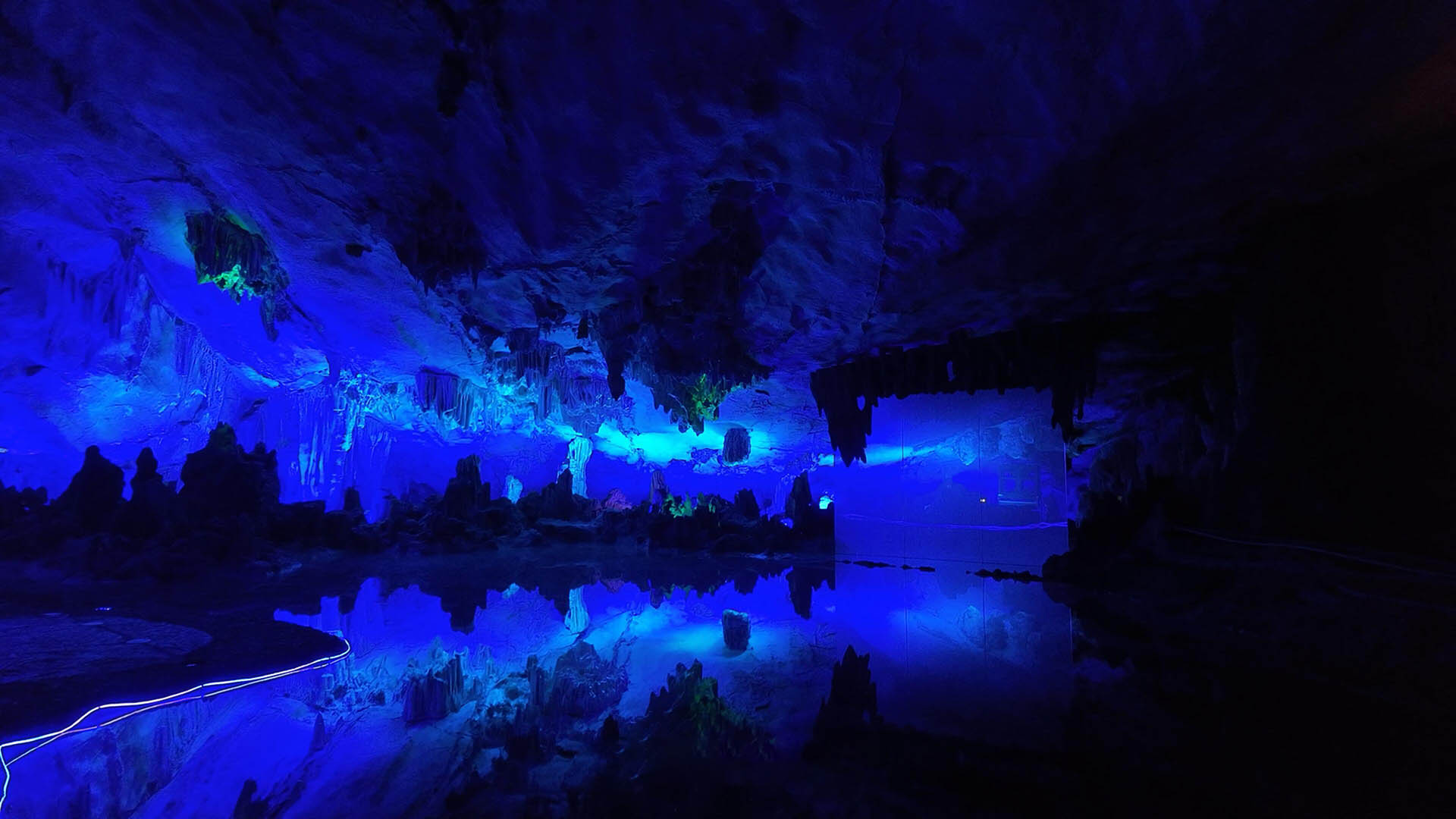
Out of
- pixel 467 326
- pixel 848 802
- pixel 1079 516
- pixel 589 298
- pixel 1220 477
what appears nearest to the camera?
pixel 848 802

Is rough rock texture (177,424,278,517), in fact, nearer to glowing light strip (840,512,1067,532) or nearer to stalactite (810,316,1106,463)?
stalactite (810,316,1106,463)

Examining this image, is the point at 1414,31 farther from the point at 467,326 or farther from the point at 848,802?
the point at 467,326

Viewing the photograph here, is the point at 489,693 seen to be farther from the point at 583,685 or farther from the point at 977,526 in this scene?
the point at 977,526

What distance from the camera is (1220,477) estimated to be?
29.4ft

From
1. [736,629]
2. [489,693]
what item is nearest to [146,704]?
[489,693]

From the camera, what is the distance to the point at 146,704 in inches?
160

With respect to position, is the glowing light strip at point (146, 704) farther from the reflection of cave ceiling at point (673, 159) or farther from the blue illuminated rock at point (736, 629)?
the reflection of cave ceiling at point (673, 159)

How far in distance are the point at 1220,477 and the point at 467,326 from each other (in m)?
12.0

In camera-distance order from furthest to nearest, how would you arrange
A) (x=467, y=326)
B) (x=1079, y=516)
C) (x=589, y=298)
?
(x=1079, y=516) → (x=467, y=326) → (x=589, y=298)

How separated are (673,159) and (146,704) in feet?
20.4

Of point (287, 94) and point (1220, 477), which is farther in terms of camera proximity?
point (1220, 477)

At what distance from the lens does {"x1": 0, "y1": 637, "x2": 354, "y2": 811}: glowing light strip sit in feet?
10.6

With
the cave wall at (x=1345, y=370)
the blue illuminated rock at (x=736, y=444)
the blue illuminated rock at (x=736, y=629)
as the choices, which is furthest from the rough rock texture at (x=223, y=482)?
the cave wall at (x=1345, y=370)

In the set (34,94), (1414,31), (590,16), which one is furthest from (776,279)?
(34,94)
